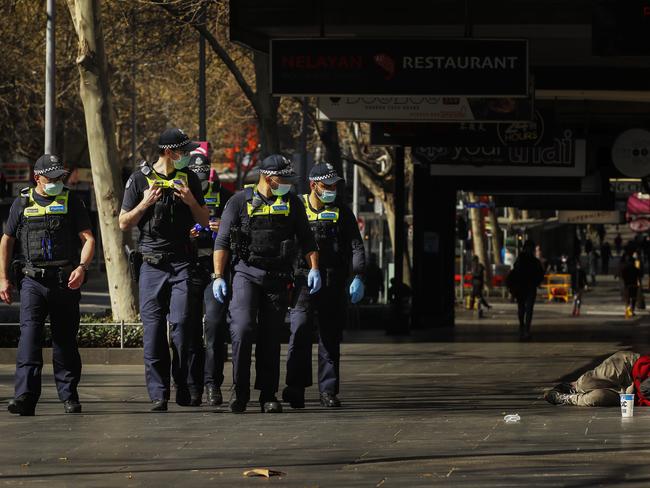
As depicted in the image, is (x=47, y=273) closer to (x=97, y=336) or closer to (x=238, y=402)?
(x=238, y=402)

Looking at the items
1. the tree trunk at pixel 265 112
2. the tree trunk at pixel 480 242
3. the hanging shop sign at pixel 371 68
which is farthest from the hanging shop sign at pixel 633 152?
the tree trunk at pixel 480 242

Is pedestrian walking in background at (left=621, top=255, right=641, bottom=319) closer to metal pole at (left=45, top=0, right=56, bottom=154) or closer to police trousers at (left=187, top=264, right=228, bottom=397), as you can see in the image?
metal pole at (left=45, top=0, right=56, bottom=154)

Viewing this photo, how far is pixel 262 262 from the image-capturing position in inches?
457

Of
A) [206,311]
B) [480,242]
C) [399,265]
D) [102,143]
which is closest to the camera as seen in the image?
[206,311]

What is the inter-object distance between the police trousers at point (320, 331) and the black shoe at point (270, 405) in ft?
1.17

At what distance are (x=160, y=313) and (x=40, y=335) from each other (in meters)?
0.85

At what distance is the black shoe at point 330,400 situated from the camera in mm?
12180

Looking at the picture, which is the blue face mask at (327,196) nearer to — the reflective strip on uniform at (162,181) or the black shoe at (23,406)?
the reflective strip on uniform at (162,181)

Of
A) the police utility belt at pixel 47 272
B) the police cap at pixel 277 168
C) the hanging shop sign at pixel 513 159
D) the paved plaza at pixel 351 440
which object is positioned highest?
the hanging shop sign at pixel 513 159

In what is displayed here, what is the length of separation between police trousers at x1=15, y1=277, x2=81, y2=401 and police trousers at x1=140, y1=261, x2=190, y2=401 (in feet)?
1.62

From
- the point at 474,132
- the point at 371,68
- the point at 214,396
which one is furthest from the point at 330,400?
the point at 474,132

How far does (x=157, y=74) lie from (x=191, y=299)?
1508 inches

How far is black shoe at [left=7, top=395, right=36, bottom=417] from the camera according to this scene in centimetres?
1141

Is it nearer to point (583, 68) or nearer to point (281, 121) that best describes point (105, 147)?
point (583, 68)
